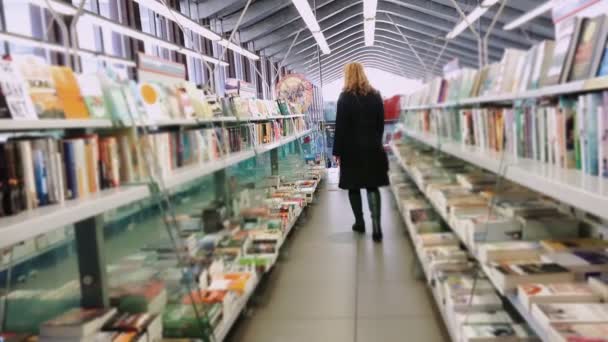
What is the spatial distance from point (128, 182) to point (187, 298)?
0.61 m

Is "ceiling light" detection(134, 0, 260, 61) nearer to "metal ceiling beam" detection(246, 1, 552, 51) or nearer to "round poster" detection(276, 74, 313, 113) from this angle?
"round poster" detection(276, 74, 313, 113)

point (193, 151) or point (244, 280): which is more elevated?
point (193, 151)

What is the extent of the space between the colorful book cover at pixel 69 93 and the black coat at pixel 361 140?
9.94 ft

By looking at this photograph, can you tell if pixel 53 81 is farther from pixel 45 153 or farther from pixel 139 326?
pixel 139 326

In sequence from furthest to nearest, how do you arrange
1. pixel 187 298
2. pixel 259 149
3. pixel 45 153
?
1. pixel 259 149
2. pixel 187 298
3. pixel 45 153

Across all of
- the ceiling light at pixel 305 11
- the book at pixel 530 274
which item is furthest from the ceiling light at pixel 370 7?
the book at pixel 530 274

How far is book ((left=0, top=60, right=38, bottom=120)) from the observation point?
1701 millimetres

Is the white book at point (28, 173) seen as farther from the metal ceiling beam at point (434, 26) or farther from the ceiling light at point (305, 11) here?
the ceiling light at point (305, 11)

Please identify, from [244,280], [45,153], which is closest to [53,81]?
[45,153]

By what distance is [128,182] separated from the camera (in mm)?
2246

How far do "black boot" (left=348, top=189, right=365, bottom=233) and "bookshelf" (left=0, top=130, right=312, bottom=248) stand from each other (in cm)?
270

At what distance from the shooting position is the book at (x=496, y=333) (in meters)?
2.13

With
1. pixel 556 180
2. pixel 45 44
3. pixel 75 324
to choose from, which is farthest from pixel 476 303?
pixel 45 44

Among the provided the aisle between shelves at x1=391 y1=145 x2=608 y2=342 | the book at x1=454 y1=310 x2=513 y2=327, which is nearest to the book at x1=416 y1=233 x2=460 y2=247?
the aisle between shelves at x1=391 y1=145 x2=608 y2=342
